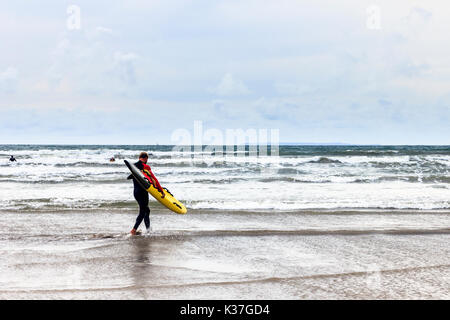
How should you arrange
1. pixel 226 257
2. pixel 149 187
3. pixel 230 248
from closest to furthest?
1. pixel 226 257
2. pixel 230 248
3. pixel 149 187

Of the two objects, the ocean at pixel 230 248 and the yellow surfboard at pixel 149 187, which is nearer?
the ocean at pixel 230 248

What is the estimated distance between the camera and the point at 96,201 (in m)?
14.0

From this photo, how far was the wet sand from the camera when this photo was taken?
16.9 ft

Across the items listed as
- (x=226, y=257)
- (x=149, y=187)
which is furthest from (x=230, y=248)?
(x=149, y=187)

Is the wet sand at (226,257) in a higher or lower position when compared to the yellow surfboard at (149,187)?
lower

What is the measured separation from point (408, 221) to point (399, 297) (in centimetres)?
641

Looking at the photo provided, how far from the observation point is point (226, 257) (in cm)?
695

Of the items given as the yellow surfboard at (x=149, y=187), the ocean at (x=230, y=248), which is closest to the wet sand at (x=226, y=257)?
Result: the ocean at (x=230, y=248)

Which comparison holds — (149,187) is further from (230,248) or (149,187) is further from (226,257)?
(226,257)

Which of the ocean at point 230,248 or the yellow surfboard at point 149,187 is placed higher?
the yellow surfboard at point 149,187

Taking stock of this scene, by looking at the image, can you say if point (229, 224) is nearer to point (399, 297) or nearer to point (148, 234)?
point (148, 234)

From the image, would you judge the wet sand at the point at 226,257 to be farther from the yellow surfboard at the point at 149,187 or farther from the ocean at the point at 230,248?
the yellow surfboard at the point at 149,187

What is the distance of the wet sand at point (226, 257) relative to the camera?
5.16 metres

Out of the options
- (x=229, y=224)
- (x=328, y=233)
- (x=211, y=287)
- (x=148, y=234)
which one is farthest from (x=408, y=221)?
(x=211, y=287)
